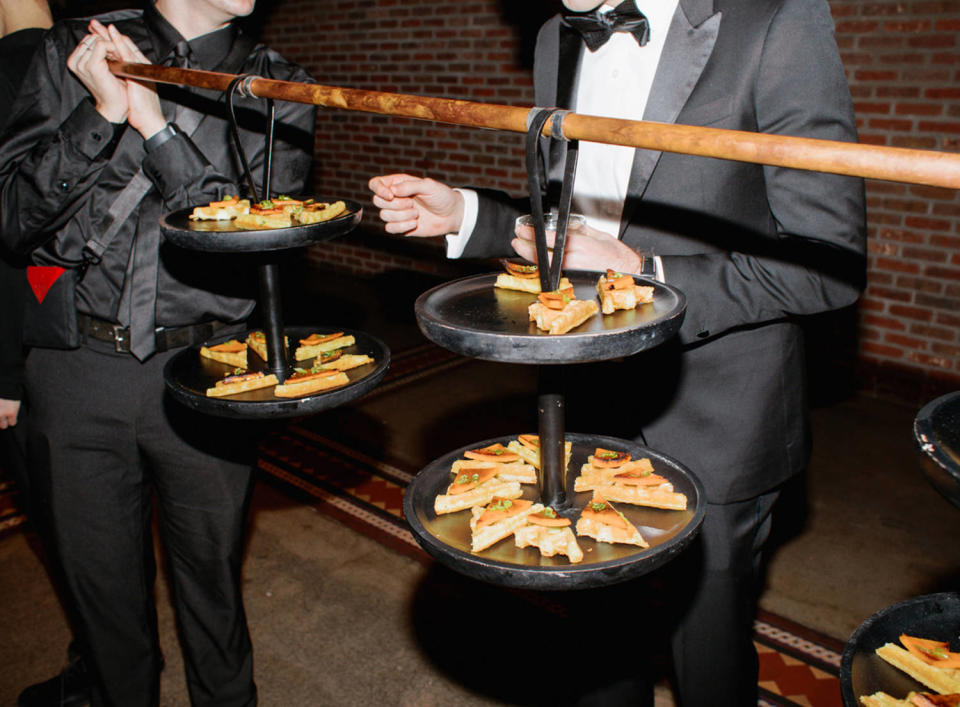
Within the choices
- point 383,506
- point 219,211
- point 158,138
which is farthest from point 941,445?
point 383,506

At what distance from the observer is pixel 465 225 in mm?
1817

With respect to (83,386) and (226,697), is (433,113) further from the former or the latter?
(226,697)

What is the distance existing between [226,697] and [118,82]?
1672mm

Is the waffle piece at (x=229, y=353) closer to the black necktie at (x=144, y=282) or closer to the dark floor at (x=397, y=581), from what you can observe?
the black necktie at (x=144, y=282)

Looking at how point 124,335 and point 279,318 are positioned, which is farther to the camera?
point 124,335

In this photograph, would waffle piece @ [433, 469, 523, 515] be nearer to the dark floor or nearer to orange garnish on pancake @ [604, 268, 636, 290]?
orange garnish on pancake @ [604, 268, 636, 290]

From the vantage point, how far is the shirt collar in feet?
6.47

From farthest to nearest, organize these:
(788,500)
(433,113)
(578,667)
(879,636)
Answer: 1. (788,500)
2. (578,667)
3. (433,113)
4. (879,636)

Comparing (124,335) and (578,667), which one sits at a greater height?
(124,335)

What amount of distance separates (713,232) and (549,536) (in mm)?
→ 783

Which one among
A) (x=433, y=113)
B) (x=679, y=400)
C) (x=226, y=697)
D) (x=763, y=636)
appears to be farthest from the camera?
(x=763, y=636)

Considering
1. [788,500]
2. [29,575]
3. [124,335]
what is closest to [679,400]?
[124,335]

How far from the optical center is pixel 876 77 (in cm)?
420

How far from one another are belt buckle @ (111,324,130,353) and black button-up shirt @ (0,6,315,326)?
28 mm
